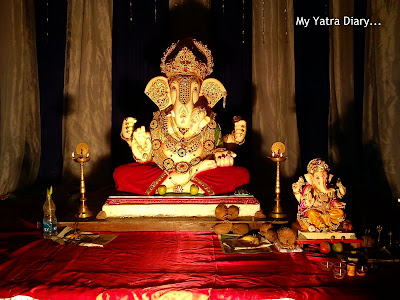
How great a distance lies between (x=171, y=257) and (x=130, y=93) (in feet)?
9.83

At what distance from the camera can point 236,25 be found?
5.19 meters

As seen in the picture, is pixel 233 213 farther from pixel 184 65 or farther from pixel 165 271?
pixel 184 65

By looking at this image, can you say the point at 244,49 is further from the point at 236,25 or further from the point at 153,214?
the point at 153,214

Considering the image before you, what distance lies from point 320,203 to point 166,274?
120 centimetres

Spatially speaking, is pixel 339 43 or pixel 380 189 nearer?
pixel 380 189

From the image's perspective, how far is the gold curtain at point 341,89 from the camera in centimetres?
512

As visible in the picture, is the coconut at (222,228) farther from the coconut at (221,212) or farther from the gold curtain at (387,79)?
the gold curtain at (387,79)

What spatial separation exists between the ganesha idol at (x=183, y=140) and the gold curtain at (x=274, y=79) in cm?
151

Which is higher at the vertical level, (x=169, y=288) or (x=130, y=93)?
(x=130, y=93)

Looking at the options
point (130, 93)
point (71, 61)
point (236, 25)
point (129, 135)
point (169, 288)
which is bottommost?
point (169, 288)

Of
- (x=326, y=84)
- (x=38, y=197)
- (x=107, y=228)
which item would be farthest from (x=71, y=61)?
(x=326, y=84)

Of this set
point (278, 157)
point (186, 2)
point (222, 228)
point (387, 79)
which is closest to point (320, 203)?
point (278, 157)

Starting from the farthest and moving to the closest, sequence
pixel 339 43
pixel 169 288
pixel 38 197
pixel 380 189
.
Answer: pixel 339 43 → pixel 380 189 → pixel 38 197 → pixel 169 288

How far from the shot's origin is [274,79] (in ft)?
17.3
